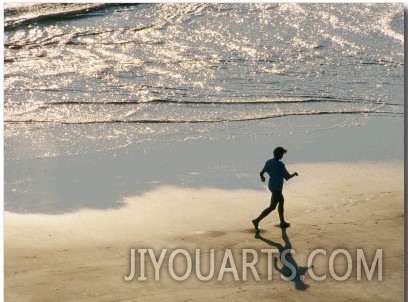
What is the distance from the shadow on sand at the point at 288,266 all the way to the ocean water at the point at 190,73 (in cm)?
280

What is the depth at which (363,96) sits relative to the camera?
553 inches

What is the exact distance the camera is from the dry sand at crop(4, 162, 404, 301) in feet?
28.4

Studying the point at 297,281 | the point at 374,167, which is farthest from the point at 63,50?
the point at 297,281

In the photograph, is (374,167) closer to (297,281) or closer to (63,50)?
(297,281)

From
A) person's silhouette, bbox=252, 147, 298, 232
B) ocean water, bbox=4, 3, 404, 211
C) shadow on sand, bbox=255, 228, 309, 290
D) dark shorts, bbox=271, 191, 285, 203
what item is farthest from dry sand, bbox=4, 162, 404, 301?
ocean water, bbox=4, 3, 404, 211

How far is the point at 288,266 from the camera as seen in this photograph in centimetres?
916

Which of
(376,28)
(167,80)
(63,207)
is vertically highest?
(376,28)

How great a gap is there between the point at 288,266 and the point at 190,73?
5925mm

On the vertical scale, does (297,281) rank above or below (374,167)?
below

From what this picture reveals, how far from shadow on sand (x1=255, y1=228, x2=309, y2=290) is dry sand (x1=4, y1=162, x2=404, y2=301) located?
0.19 ft

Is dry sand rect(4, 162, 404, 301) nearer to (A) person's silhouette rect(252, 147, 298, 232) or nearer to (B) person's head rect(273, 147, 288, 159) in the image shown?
(A) person's silhouette rect(252, 147, 298, 232)

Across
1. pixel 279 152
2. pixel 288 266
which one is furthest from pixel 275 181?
pixel 288 266

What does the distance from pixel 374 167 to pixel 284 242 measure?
7.43ft

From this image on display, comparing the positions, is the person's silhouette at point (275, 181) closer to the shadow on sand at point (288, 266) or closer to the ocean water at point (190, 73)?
the shadow on sand at point (288, 266)
